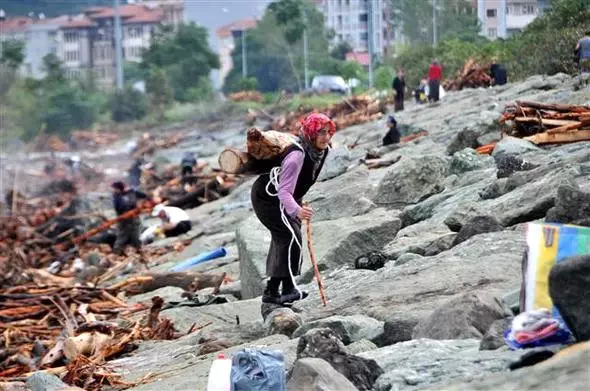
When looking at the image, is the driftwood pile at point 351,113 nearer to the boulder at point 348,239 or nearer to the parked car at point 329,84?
the parked car at point 329,84

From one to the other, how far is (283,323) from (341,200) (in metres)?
5.04

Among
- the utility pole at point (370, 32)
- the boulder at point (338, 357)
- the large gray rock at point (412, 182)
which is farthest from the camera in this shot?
the utility pole at point (370, 32)

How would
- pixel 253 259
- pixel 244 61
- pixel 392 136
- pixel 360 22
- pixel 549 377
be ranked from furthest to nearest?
pixel 244 61, pixel 360 22, pixel 392 136, pixel 253 259, pixel 549 377

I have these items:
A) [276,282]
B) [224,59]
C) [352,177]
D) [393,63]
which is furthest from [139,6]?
[276,282]

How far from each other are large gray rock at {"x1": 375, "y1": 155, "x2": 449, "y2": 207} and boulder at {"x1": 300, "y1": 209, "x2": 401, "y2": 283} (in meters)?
1.75

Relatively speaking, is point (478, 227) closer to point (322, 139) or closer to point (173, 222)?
point (322, 139)

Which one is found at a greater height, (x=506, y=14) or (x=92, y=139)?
(x=506, y=14)

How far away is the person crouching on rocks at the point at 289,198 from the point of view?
970cm

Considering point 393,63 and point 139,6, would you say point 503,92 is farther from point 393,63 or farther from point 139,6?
point 139,6

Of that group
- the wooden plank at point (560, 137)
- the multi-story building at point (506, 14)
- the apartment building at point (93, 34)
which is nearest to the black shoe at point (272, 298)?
the wooden plank at point (560, 137)

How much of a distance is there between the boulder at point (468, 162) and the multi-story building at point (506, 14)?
13623 millimetres

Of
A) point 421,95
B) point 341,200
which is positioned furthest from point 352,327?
point 421,95

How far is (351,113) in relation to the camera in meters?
40.5

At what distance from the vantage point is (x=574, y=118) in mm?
15180
